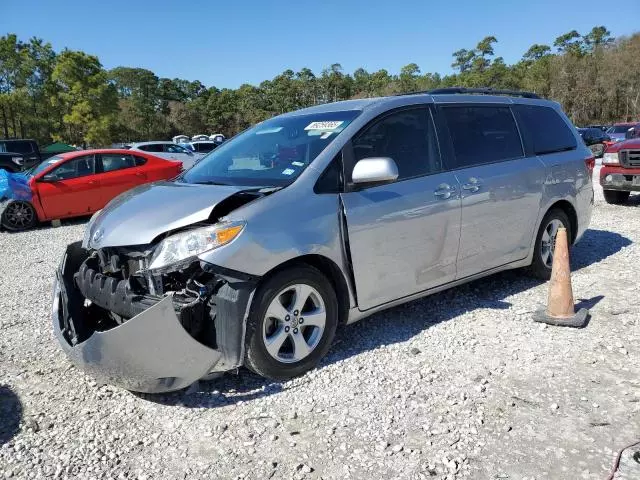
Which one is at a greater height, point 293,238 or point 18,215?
point 18,215

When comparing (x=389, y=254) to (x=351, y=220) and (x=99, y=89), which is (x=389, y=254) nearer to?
(x=351, y=220)

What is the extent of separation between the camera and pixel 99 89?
4225cm

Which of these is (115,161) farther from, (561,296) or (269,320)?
(561,296)

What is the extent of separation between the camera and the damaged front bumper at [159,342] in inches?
116

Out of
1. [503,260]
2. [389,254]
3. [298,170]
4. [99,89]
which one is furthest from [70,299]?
[99,89]

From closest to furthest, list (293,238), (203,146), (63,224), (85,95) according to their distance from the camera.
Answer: (293,238), (63,224), (203,146), (85,95)

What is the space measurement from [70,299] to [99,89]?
144 ft

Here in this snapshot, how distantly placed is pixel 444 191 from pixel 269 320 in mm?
1813

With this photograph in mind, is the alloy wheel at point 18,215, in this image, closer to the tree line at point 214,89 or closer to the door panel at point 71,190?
the door panel at point 71,190

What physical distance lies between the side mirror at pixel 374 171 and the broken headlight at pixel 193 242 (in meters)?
0.90

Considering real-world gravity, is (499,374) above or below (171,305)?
below

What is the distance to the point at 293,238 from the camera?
335cm

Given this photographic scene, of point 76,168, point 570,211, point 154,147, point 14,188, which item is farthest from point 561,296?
point 154,147

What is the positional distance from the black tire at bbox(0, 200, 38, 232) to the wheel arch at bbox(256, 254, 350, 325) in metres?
8.92
